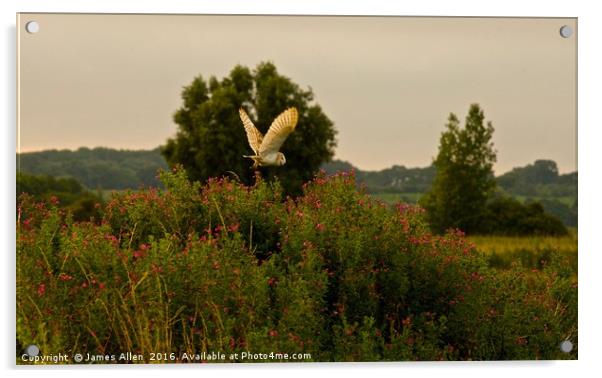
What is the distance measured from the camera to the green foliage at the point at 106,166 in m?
7.52

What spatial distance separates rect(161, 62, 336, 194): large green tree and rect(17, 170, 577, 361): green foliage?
169mm

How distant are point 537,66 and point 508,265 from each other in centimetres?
172

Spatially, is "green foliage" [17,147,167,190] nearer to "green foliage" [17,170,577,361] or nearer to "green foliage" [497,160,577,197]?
"green foliage" [17,170,577,361]

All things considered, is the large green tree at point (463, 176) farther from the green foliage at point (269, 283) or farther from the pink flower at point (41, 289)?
the pink flower at point (41, 289)

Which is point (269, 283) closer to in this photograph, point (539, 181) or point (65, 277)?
point (65, 277)

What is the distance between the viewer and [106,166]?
25.2 ft

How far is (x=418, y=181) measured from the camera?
7.85 m

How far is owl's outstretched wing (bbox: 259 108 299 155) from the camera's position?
768cm

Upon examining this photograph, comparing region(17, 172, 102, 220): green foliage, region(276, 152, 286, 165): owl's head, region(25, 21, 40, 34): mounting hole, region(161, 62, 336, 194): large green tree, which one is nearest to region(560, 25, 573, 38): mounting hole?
region(161, 62, 336, 194): large green tree

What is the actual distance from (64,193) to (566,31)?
4331 millimetres

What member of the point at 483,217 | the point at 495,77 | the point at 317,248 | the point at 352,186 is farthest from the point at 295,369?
the point at 495,77

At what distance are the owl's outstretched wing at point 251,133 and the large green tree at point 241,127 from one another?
0.12ft

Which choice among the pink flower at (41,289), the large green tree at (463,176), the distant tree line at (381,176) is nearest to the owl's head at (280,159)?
the distant tree line at (381,176)

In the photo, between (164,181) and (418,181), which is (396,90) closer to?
(418,181)
